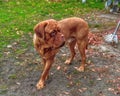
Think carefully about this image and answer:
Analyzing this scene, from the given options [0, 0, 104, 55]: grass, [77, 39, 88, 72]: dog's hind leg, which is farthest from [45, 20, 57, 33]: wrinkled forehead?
[0, 0, 104, 55]: grass

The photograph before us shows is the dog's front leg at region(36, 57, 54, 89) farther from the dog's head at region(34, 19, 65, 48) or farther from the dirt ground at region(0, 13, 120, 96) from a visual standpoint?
the dog's head at region(34, 19, 65, 48)

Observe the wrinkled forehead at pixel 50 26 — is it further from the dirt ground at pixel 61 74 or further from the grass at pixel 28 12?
the grass at pixel 28 12

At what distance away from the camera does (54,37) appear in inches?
252

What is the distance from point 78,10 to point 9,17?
320 cm

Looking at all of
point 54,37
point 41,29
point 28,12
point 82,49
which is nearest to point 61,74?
point 82,49

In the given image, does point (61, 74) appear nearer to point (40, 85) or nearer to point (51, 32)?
point (40, 85)

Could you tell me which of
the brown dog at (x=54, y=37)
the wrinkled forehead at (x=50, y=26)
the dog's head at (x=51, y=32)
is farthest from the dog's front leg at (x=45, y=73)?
the wrinkled forehead at (x=50, y=26)

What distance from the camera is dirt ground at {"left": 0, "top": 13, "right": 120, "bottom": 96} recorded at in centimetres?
704

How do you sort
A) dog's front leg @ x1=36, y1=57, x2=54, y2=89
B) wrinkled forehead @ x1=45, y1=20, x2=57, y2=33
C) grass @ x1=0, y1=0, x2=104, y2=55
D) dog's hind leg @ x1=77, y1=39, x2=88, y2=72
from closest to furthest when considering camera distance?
wrinkled forehead @ x1=45, y1=20, x2=57, y2=33
dog's front leg @ x1=36, y1=57, x2=54, y2=89
dog's hind leg @ x1=77, y1=39, x2=88, y2=72
grass @ x1=0, y1=0, x2=104, y2=55

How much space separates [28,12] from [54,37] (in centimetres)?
702

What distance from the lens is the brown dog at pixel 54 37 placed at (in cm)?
639

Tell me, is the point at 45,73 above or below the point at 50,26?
below

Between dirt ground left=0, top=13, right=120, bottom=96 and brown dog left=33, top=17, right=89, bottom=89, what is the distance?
250mm

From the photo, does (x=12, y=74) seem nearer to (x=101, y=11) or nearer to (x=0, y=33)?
(x=0, y=33)
